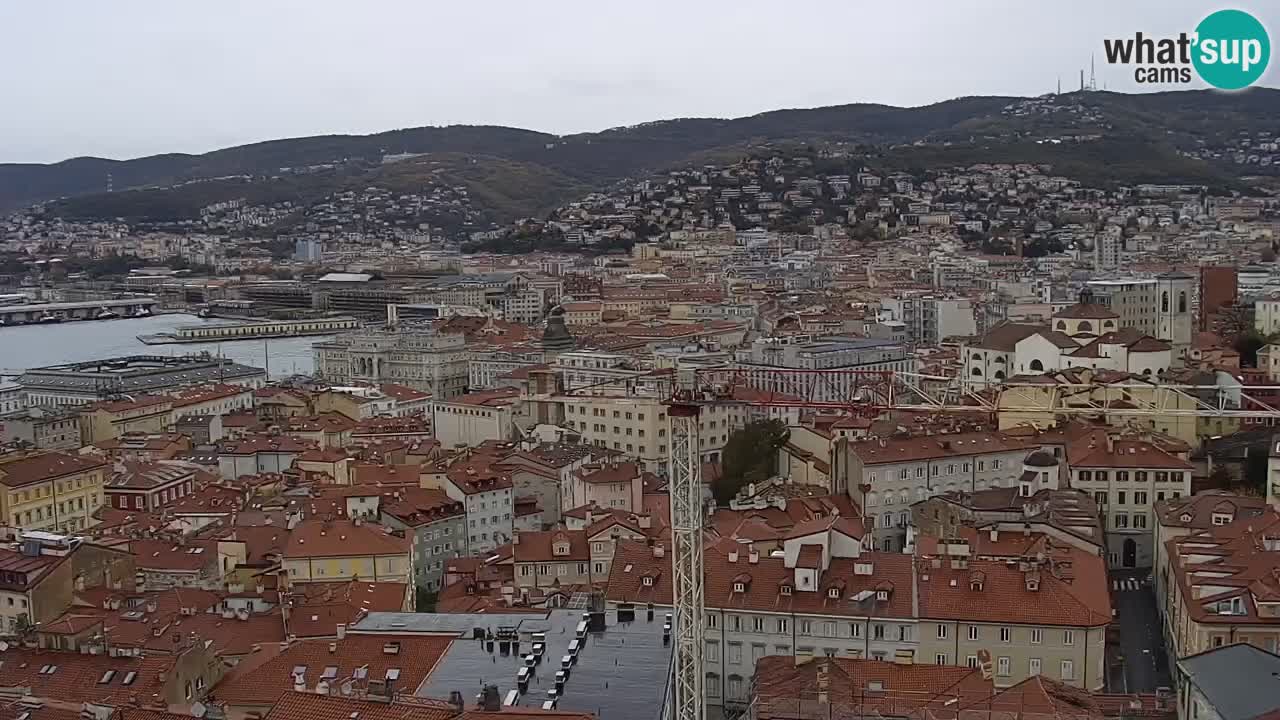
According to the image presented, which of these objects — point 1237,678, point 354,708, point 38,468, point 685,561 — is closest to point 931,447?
point 685,561

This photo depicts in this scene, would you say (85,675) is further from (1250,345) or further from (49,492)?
(1250,345)

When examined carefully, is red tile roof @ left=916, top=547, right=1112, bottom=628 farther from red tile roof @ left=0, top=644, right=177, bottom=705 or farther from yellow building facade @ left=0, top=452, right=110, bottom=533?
yellow building facade @ left=0, top=452, right=110, bottom=533

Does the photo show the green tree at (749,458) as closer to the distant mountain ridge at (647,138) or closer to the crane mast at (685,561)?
the crane mast at (685,561)

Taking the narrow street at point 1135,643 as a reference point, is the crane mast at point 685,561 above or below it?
above

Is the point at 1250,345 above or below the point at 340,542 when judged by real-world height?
above

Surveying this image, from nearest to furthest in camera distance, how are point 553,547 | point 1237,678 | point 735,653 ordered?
point 1237,678 → point 735,653 → point 553,547

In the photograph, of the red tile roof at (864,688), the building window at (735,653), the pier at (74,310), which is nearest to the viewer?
the red tile roof at (864,688)

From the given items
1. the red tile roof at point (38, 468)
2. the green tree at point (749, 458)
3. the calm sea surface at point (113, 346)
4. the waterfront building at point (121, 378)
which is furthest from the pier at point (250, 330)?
the green tree at point (749, 458)

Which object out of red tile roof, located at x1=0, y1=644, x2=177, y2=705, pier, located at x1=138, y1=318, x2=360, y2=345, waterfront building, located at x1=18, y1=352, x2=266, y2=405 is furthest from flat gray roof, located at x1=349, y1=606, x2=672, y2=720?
pier, located at x1=138, y1=318, x2=360, y2=345
